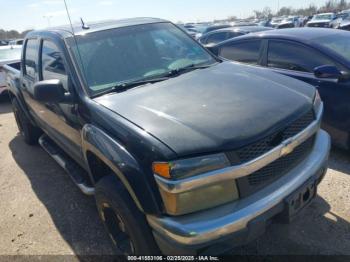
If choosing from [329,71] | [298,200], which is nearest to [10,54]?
[329,71]

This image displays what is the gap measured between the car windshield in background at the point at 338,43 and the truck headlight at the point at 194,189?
9.67 feet

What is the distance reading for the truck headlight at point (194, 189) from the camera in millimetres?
1896

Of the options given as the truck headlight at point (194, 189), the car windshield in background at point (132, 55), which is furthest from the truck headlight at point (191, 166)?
the car windshield in background at point (132, 55)

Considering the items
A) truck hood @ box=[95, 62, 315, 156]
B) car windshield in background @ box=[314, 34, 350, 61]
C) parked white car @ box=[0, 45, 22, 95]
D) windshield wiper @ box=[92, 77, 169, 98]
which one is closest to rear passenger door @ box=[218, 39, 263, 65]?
car windshield in background @ box=[314, 34, 350, 61]

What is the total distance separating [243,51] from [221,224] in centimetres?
388

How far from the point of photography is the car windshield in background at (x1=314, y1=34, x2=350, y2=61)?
411 cm

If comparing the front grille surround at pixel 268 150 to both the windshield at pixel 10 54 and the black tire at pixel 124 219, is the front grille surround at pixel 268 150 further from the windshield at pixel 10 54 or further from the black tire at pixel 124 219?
the windshield at pixel 10 54

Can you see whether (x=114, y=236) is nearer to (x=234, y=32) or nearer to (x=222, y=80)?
(x=222, y=80)

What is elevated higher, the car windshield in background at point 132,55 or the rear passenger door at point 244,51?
the car windshield in background at point 132,55

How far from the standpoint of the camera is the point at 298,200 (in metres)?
2.28

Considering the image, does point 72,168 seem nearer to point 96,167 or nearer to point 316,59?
point 96,167

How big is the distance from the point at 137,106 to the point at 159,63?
94 centimetres

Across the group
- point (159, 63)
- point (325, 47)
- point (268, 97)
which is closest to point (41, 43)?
point (159, 63)

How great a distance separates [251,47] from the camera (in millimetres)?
5098
